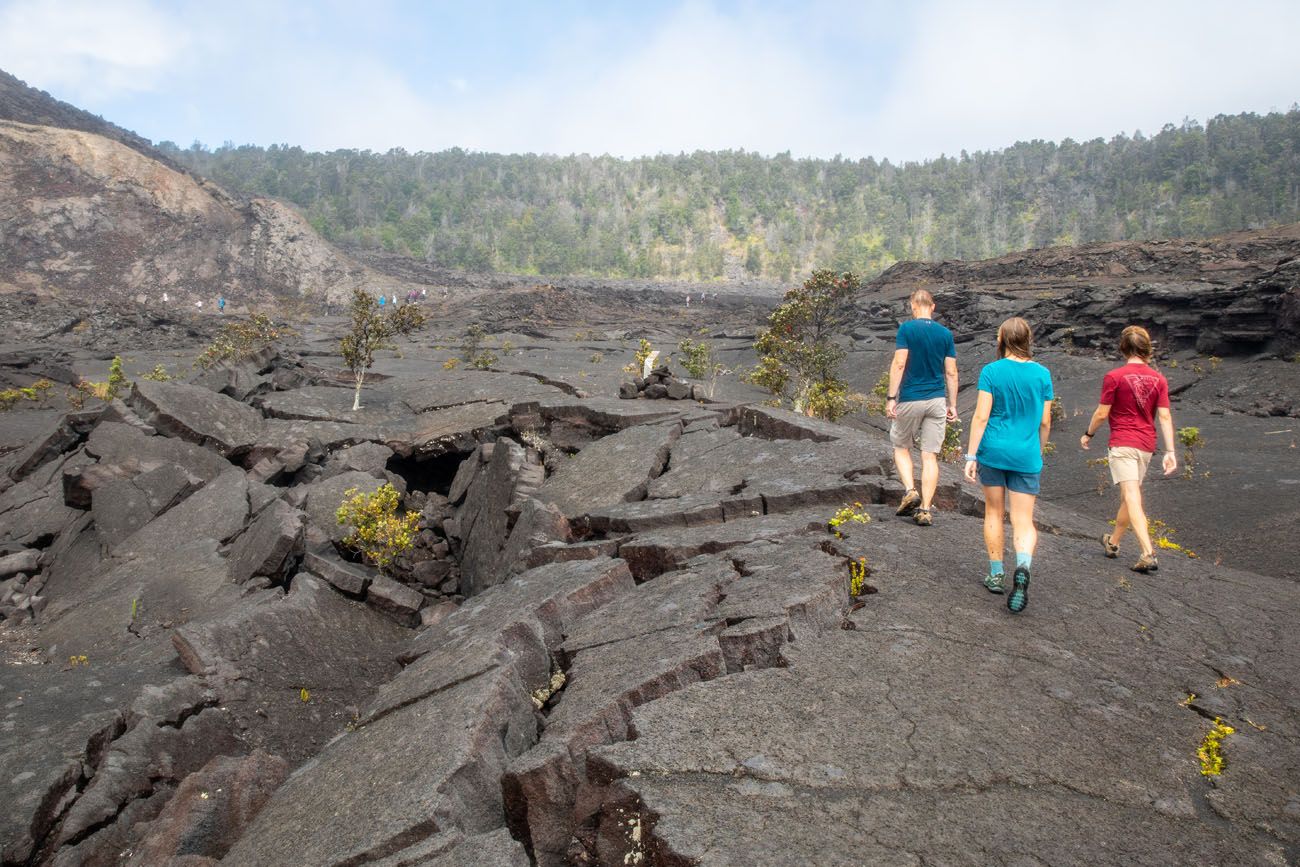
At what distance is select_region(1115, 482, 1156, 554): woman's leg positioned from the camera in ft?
17.9

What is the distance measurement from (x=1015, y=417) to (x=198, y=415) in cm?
1400

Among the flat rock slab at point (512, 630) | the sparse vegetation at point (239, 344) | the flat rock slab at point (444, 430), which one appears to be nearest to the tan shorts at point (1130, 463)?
the flat rock slab at point (512, 630)

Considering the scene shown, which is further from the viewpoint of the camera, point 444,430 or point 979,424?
point 444,430

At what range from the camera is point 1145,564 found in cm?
536

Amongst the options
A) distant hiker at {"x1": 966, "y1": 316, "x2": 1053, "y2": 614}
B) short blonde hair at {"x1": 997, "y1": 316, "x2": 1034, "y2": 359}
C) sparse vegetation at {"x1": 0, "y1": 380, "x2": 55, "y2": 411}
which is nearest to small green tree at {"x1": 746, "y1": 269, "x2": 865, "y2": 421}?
short blonde hair at {"x1": 997, "y1": 316, "x2": 1034, "y2": 359}

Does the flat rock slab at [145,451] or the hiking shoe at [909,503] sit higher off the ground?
the hiking shoe at [909,503]

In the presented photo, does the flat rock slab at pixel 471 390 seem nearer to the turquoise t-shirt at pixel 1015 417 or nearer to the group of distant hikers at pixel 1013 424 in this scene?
the group of distant hikers at pixel 1013 424

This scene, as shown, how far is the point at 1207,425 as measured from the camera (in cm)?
1881

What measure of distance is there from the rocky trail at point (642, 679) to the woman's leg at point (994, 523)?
1.00ft

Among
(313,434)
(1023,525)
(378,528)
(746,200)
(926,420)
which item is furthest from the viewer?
(746,200)

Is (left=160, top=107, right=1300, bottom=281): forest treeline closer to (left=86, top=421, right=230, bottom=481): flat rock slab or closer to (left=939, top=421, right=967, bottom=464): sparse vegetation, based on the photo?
(left=939, top=421, right=967, bottom=464): sparse vegetation

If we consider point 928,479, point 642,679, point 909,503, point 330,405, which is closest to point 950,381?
point 928,479

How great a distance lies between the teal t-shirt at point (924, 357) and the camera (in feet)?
19.4

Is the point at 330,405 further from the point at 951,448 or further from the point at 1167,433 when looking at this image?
the point at 1167,433
